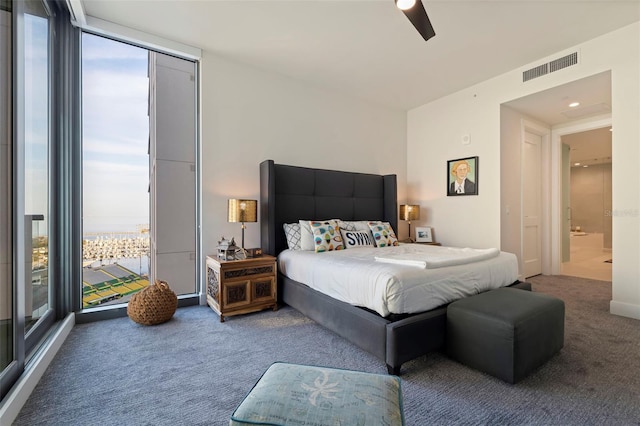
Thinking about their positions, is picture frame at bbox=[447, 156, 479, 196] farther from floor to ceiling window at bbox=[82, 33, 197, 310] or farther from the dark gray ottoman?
floor to ceiling window at bbox=[82, 33, 197, 310]

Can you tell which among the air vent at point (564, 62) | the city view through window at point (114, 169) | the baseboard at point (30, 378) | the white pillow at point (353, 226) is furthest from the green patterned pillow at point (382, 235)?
the baseboard at point (30, 378)

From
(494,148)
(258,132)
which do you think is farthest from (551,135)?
(258,132)

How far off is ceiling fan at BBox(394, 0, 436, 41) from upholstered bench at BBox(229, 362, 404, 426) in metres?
2.07

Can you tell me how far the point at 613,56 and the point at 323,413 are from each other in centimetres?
437

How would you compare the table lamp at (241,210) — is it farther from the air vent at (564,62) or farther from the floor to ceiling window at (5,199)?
the air vent at (564,62)

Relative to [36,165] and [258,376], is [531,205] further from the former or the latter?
[36,165]

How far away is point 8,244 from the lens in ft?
5.16

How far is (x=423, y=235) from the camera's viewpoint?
4.74m

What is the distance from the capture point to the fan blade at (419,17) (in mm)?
1815

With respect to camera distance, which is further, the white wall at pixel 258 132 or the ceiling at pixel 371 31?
the white wall at pixel 258 132

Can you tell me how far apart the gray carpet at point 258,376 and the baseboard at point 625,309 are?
0.59 ft

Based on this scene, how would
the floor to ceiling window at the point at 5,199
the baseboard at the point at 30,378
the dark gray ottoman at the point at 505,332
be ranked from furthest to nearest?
the dark gray ottoman at the point at 505,332, the floor to ceiling window at the point at 5,199, the baseboard at the point at 30,378

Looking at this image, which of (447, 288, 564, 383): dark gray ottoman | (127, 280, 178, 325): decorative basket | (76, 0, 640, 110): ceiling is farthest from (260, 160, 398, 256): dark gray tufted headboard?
(447, 288, 564, 383): dark gray ottoman

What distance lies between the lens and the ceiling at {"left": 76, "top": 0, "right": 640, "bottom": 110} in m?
2.61
